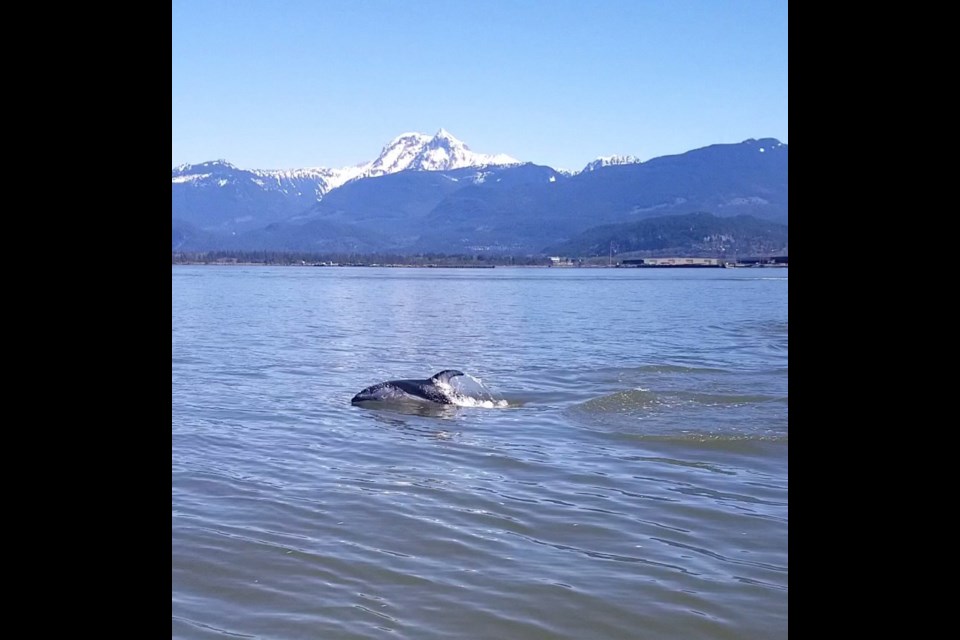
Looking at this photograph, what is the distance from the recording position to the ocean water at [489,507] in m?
5.47

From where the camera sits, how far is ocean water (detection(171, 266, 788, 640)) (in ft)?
18.0

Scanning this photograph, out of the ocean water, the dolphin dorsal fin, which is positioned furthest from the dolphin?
the ocean water

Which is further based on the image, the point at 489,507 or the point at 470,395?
the point at 470,395

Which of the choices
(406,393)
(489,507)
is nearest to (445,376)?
(406,393)

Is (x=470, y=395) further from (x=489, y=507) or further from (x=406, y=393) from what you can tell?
(x=489, y=507)

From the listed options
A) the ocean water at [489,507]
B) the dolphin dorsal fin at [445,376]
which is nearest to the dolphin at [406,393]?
the dolphin dorsal fin at [445,376]

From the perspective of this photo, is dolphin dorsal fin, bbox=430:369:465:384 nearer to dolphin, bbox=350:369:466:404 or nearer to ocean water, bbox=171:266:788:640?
dolphin, bbox=350:369:466:404

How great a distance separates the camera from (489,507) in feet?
26.3

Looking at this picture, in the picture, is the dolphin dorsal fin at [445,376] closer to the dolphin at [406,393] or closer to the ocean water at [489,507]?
the dolphin at [406,393]

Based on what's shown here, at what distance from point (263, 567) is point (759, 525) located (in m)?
3.71
